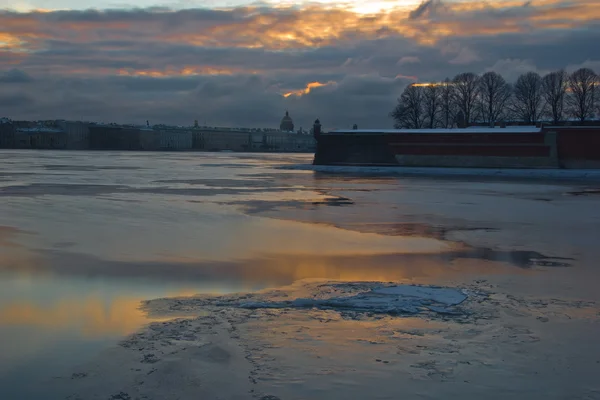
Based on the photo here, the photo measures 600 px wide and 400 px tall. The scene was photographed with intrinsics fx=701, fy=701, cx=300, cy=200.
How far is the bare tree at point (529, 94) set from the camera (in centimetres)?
7631

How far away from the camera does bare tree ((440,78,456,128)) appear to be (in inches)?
3174

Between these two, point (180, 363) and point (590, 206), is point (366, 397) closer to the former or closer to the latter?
point (180, 363)

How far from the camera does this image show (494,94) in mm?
78438

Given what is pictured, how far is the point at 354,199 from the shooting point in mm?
23984

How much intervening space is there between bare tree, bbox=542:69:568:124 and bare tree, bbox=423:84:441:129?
11847 mm

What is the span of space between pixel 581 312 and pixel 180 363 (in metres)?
4.69

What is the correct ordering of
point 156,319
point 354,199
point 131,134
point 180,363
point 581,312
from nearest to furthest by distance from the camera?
point 180,363 → point 156,319 → point 581,312 → point 354,199 → point 131,134

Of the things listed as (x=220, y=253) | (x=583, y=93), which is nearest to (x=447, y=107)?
(x=583, y=93)

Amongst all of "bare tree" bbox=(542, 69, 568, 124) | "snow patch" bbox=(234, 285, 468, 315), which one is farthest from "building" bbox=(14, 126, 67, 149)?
"snow patch" bbox=(234, 285, 468, 315)

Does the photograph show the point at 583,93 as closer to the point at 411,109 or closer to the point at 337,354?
the point at 411,109

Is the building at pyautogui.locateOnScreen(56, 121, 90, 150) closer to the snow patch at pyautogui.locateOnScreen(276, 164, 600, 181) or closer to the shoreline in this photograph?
the snow patch at pyautogui.locateOnScreen(276, 164, 600, 181)

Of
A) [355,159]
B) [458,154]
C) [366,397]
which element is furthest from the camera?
[355,159]

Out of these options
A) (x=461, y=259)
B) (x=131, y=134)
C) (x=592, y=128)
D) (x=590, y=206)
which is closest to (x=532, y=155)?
(x=592, y=128)

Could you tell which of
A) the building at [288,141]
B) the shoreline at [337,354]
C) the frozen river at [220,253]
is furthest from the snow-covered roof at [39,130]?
the shoreline at [337,354]
